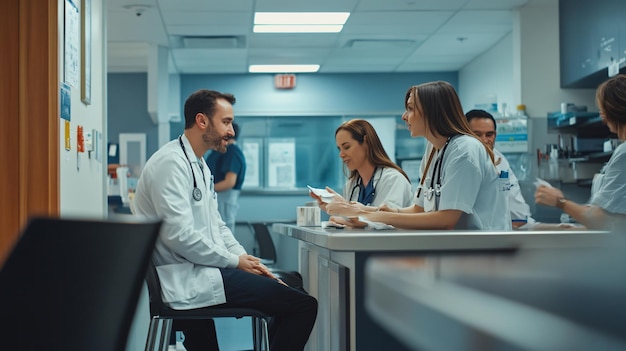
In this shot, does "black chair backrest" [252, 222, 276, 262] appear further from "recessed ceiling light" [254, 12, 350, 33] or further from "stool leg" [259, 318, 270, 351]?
"stool leg" [259, 318, 270, 351]

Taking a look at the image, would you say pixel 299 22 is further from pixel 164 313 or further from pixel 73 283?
pixel 73 283

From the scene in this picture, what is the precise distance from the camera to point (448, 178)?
262cm

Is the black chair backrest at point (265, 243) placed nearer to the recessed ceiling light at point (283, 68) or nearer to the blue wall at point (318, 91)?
the recessed ceiling light at point (283, 68)

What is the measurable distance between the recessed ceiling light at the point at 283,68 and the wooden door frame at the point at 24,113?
6483mm

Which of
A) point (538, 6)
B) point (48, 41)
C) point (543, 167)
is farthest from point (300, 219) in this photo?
point (538, 6)

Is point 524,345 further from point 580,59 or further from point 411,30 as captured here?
point 411,30

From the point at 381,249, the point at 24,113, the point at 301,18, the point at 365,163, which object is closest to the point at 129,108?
the point at 301,18

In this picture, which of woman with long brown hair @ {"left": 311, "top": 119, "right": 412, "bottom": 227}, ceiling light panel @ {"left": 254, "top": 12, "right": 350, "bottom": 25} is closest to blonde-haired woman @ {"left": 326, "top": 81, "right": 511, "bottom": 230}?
woman with long brown hair @ {"left": 311, "top": 119, "right": 412, "bottom": 227}

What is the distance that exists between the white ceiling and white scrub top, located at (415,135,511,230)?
12.0 feet

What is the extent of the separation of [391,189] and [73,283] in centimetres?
274

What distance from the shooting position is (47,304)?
1126mm

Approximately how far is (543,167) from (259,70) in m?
4.12

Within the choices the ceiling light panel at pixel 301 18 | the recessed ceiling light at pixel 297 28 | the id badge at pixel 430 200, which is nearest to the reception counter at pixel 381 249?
the id badge at pixel 430 200

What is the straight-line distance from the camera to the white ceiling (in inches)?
247
